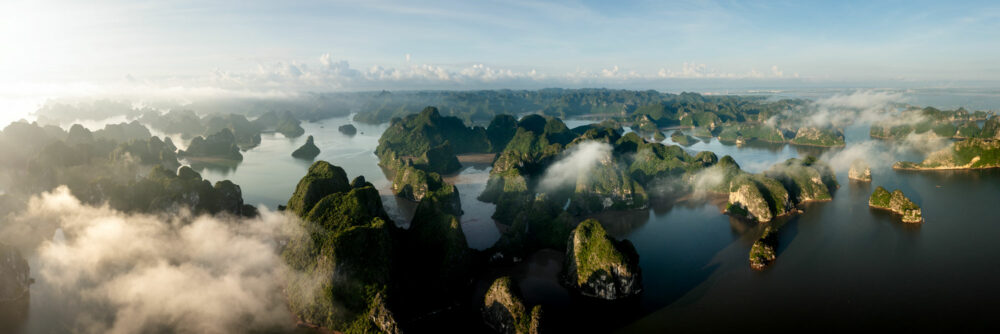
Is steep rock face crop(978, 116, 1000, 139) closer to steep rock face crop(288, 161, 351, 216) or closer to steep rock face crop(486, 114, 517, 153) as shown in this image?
steep rock face crop(486, 114, 517, 153)

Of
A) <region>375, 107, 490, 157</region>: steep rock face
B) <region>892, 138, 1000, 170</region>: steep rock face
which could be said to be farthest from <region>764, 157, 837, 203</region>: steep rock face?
<region>375, 107, 490, 157</region>: steep rock face

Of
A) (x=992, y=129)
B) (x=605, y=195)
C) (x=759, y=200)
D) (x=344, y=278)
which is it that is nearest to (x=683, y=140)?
(x=992, y=129)

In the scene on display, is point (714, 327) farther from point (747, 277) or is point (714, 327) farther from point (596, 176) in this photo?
point (596, 176)

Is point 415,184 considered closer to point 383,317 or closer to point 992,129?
point 383,317

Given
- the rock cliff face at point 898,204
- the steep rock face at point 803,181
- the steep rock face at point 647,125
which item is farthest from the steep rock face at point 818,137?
the rock cliff face at point 898,204

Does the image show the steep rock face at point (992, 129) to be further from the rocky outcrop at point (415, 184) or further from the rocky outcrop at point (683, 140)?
the rocky outcrop at point (415, 184)

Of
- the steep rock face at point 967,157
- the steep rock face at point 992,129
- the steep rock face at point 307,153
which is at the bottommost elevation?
the steep rock face at point 307,153

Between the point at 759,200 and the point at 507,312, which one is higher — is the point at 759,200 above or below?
above
